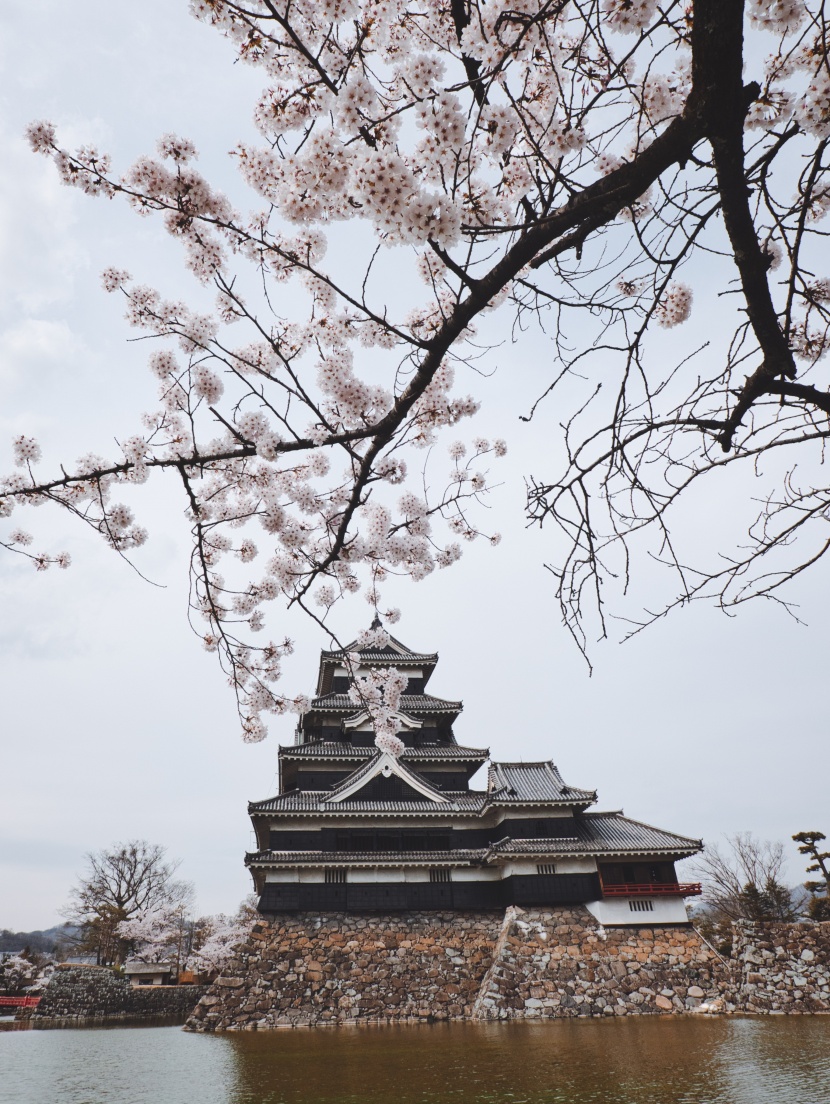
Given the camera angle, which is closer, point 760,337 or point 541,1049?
point 760,337

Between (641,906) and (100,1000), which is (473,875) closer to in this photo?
(641,906)

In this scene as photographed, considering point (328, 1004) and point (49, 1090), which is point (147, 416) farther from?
point (328, 1004)

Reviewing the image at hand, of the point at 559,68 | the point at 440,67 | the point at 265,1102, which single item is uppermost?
the point at 559,68

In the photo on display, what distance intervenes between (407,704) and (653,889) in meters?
9.00

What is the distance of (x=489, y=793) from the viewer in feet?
60.6

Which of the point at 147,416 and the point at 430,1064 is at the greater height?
the point at 147,416

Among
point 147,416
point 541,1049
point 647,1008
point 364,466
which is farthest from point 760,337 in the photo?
point 647,1008

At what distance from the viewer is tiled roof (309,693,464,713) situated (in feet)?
68.7

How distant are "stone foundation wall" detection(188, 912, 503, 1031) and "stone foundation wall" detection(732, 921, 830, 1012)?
5767 millimetres

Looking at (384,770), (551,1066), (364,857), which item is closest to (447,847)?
(364,857)

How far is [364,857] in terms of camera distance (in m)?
16.6

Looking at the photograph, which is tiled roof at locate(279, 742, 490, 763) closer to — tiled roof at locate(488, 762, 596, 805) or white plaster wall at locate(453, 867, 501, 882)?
tiled roof at locate(488, 762, 596, 805)

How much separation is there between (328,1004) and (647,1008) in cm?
716

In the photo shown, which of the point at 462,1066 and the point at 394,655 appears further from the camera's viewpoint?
the point at 394,655
